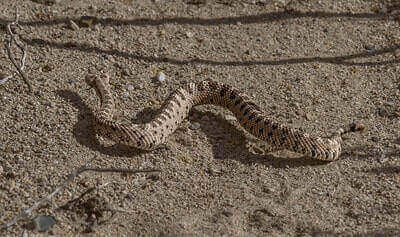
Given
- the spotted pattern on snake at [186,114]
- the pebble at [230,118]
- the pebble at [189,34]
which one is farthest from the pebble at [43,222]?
the pebble at [189,34]

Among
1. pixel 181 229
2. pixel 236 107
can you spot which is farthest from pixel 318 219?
pixel 236 107

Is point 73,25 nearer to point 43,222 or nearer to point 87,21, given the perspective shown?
point 87,21

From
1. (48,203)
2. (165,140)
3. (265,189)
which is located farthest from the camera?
(165,140)

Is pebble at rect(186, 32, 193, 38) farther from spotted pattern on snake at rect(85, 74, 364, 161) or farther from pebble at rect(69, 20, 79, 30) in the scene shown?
pebble at rect(69, 20, 79, 30)

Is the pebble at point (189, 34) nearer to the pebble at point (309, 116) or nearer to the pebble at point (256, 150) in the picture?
the pebble at point (309, 116)

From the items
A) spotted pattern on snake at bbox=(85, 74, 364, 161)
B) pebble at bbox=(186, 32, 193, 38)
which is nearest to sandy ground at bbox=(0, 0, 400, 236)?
pebble at bbox=(186, 32, 193, 38)

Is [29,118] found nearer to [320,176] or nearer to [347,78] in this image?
[320,176]

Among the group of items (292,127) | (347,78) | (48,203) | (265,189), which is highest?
(347,78)
